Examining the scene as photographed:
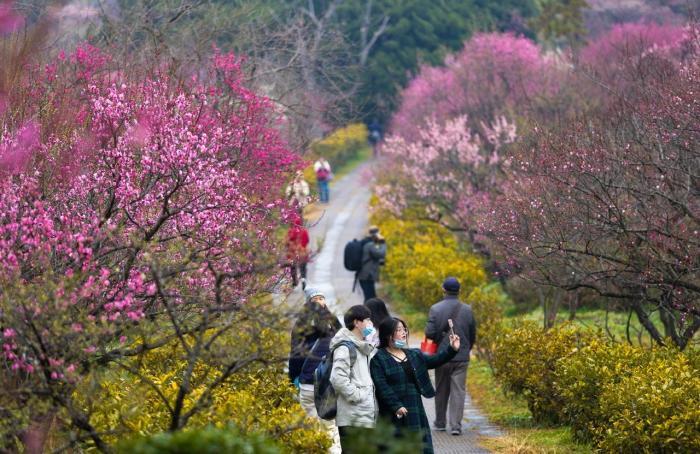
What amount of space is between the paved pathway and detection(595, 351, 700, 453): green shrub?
1.91 m

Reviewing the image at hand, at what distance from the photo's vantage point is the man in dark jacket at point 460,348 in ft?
42.8

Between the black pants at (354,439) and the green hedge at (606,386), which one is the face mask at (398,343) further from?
the green hedge at (606,386)

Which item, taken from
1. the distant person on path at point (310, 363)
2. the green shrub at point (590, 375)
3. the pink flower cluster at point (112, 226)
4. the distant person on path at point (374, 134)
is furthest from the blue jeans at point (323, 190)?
the distant person on path at point (310, 363)

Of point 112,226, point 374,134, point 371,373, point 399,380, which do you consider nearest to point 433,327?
point 399,380

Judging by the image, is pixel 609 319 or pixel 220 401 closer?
pixel 220 401

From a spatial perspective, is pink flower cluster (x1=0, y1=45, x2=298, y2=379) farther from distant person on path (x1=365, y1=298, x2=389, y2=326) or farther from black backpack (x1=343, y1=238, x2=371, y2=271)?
black backpack (x1=343, y1=238, x2=371, y2=271)

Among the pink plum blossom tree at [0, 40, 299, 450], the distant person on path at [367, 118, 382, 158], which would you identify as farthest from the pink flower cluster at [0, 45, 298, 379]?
the distant person on path at [367, 118, 382, 158]

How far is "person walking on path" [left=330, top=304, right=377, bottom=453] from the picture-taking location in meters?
9.04

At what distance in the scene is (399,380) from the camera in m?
9.59

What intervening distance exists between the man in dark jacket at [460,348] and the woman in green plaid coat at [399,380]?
10.3 ft

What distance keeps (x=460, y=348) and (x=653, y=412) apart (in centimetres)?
328

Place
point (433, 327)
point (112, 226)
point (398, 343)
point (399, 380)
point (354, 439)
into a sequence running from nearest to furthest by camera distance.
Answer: point (354, 439), point (112, 226), point (399, 380), point (398, 343), point (433, 327)

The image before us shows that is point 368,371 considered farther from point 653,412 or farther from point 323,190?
point 323,190

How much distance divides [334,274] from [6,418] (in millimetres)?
22843
